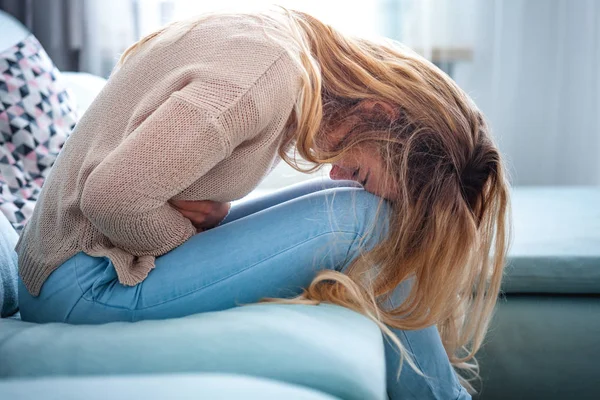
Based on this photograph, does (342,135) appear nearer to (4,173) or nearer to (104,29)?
(4,173)

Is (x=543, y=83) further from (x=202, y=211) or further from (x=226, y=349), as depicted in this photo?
(x=226, y=349)

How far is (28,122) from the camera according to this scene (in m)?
1.42

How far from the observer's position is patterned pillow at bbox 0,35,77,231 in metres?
1.35

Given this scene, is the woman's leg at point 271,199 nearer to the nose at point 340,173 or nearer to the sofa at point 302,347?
the nose at point 340,173

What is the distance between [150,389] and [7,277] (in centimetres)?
62

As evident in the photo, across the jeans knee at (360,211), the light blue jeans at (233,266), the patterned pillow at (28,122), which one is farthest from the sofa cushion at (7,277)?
the jeans knee at (360,211)

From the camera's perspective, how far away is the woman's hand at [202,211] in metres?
0.97

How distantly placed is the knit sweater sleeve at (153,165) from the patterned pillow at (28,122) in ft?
1.72

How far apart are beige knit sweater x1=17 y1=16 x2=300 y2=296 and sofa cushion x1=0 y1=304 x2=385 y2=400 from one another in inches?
5.5

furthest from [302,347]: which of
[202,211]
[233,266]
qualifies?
[202,211]

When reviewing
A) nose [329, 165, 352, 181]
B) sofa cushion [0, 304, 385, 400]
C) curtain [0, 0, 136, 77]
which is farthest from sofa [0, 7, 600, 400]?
curtain [0, 0, 136, 77]

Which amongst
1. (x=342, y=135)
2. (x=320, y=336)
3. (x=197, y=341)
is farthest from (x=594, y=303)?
(x=197, y=341)

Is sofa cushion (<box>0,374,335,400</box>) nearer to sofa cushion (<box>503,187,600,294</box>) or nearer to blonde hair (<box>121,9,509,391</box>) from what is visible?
blonde hair (<box>121,9,509,391</box>)

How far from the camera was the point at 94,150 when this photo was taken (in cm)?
94
